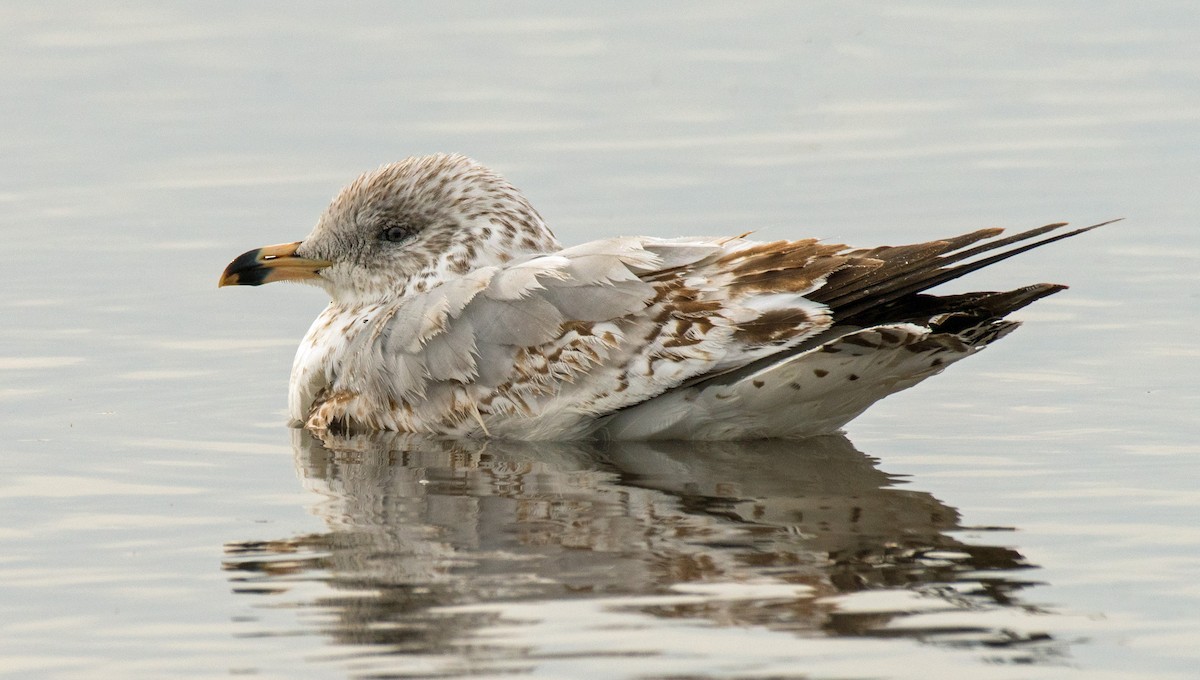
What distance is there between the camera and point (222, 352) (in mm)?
12578

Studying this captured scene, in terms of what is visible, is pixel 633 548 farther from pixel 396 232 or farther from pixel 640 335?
pixel 396 232

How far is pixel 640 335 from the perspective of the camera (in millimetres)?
9953

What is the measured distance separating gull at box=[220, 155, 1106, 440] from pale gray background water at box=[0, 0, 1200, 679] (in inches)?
8.5

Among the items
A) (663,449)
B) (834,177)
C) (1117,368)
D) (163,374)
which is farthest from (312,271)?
(834,177)

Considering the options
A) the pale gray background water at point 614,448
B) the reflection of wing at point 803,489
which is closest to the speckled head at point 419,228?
the pale gray background water at point 614,448

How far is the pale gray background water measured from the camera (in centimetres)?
745

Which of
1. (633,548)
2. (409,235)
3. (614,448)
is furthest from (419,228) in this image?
(633,548)

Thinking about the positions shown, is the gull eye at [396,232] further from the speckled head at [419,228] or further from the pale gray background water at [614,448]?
the pale gray background water at [614,448]

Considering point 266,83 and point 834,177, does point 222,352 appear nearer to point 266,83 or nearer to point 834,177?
point 834,177

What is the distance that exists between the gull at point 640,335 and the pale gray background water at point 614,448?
0.22 metres

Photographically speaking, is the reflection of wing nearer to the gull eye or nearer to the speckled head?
the speckled head

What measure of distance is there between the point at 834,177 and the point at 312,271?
515 cm

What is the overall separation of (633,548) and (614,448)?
1.98 m

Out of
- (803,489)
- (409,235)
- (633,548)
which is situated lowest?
(633,548)
